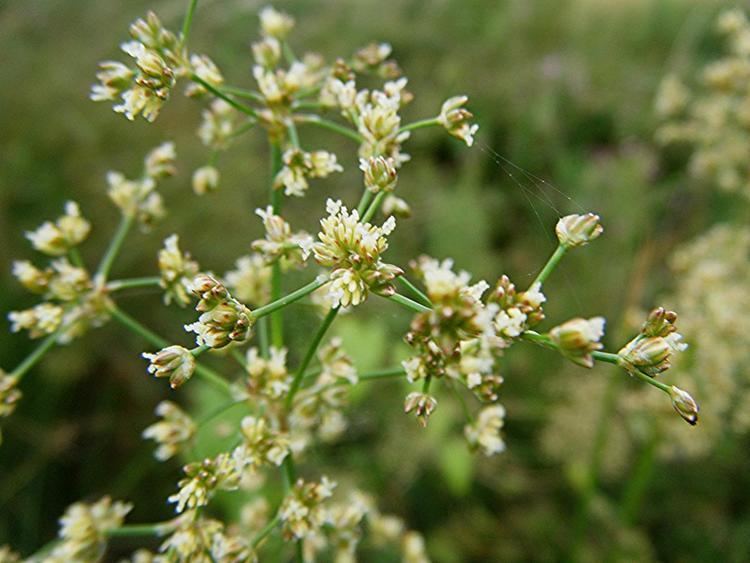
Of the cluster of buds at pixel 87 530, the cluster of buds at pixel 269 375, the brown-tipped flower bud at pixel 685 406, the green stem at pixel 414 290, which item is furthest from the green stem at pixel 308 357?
the brown-tipped flower bud at pixel 685 406

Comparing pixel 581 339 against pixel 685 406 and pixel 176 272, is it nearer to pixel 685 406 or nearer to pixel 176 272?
pixel 685 406

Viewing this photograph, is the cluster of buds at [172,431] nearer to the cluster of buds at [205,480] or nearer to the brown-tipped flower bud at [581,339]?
the cluster of buds at [205,480]

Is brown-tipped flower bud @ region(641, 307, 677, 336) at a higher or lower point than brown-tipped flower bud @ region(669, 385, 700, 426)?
higher

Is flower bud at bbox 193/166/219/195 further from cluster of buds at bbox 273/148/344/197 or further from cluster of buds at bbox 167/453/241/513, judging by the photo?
cluster of buds at bbox 167/453/241/513

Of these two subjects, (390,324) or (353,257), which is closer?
(353,257)

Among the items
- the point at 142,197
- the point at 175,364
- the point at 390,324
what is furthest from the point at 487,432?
the point at 390,324

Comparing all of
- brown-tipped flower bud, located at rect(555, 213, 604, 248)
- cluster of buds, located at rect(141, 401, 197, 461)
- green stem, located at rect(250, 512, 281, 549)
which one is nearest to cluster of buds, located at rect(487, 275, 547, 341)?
brown-tipped flower bud, located at rect(555, 213, 604, 248)
